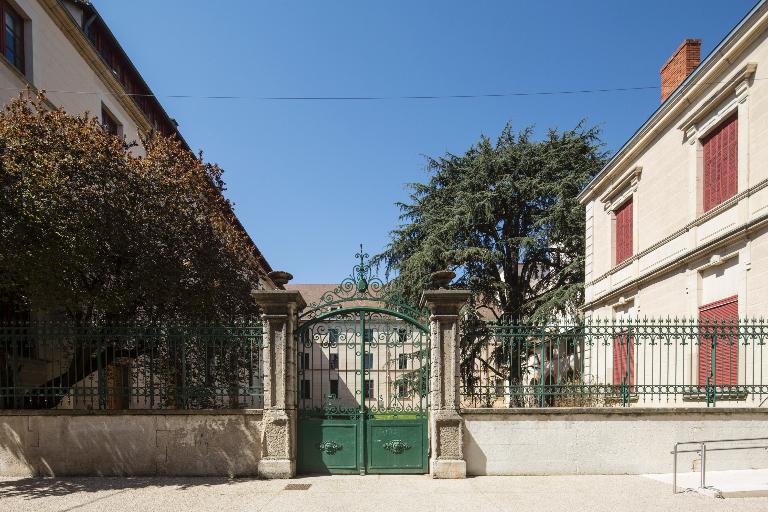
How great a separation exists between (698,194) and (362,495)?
36.3ft

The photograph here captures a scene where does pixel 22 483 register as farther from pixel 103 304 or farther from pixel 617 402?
pixel 617 402

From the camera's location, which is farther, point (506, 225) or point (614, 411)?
point (506, 225)

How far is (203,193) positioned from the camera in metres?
10.6

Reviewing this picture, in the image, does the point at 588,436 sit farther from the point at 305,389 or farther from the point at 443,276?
the point at 305,389

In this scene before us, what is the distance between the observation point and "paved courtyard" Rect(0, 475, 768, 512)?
727 centimetres

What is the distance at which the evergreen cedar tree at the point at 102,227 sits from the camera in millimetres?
8523

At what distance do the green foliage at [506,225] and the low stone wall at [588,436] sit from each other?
11.8 m

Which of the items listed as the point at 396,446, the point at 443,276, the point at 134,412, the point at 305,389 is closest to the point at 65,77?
the point at 134,412

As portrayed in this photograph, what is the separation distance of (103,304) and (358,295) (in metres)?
4.40

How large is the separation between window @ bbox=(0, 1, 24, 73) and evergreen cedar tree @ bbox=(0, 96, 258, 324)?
609cm

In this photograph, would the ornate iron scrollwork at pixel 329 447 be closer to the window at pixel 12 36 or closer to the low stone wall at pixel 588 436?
the low stone wall at pixel 588 436

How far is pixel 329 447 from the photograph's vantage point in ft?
30.4

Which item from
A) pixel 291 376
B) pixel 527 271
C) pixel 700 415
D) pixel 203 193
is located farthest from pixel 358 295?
pixel 527 271

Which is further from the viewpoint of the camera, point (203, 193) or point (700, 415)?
point (203, 193)
